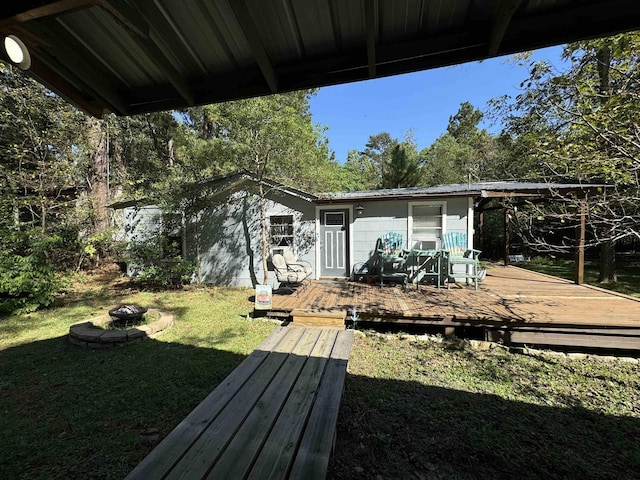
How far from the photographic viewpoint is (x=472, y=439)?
228 centimetres

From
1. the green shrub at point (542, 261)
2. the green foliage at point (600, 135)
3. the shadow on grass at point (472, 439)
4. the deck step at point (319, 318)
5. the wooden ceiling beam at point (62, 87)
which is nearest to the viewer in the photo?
the wooden ceiling beam at point (62, 87)

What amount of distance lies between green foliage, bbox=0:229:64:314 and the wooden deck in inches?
189

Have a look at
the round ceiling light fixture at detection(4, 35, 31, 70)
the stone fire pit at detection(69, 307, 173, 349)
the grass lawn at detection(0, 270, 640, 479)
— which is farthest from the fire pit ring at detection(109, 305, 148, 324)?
the round ceiling light fixture at detection(4, 35, 31, 70)

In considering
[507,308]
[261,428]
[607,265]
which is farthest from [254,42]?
[607,265]

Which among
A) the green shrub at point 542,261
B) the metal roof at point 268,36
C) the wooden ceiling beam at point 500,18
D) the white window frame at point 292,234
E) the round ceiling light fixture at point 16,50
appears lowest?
the green shrub at point 542,261

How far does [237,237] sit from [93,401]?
17.6 feet

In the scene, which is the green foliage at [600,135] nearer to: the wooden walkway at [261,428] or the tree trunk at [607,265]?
the wooden walkway at [261,428]

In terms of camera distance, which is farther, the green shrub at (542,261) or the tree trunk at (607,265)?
the green shrub at (542,261)

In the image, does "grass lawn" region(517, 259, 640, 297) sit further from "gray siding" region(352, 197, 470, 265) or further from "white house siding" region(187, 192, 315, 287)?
"white house siding" region(187, 192, 315, 287)

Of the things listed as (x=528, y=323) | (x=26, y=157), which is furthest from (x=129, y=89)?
(x=26, y=157)

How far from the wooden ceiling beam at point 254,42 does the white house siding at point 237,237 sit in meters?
5.75

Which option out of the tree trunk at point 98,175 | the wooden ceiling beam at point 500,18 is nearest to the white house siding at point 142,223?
the tree trunk at point 98,175

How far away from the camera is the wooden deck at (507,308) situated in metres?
3.85

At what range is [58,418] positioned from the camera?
8.22 feet
